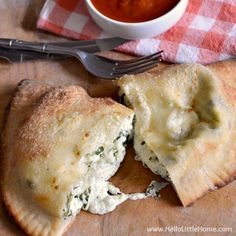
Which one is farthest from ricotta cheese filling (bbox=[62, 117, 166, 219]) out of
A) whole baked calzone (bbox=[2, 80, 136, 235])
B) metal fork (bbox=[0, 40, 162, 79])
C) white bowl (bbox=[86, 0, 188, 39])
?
white bowl (bbox=[86, 0, 188, 39])

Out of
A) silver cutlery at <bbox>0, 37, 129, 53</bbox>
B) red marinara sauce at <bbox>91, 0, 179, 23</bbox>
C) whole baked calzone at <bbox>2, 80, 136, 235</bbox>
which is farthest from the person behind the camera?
silver cutlery at <bbox>0, 37, 129, 53</bbox>

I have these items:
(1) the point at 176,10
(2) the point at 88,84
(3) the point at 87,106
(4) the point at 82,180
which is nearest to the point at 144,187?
(4) the point at 82,180

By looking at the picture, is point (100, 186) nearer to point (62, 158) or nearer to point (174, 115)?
point (62, 158)

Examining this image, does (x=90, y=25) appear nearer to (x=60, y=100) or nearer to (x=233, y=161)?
(x=60, y=100)

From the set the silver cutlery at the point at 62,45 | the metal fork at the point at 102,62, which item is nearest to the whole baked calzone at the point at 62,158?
the metal fork at the point at 102,62

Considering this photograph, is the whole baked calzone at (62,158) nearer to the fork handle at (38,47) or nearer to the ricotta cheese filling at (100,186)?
the ricotta cheese filling at (100,186)

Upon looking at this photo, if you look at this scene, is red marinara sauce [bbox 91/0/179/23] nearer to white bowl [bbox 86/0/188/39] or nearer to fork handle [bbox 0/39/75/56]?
white bowl [bbox 86/0/188/39]
